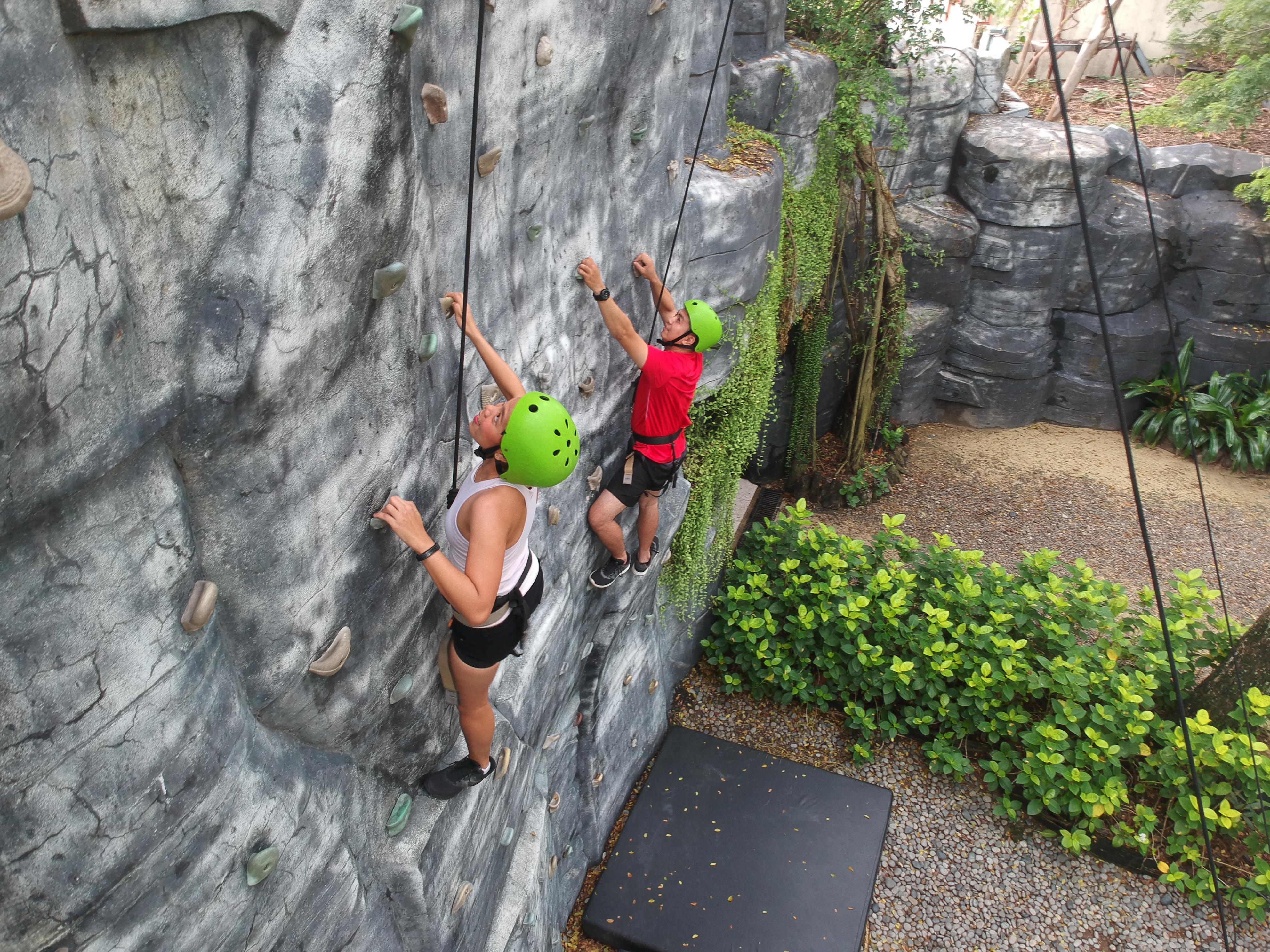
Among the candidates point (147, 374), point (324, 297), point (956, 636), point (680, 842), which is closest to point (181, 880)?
point (147, 374)

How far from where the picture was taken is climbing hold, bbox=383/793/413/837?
281cm

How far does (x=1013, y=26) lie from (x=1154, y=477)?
721cm

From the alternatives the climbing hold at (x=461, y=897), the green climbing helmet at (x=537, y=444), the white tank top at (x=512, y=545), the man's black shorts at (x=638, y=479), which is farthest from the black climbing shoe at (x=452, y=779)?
the man's black shorts at (x=638, y=479)

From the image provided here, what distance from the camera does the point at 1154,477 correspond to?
368 inches

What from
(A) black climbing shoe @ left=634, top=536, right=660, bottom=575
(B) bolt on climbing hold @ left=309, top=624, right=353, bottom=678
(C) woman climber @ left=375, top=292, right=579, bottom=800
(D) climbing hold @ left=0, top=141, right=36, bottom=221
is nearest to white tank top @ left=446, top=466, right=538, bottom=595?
(C) woman climber @ left=375, top=292, right=579, bottom=800

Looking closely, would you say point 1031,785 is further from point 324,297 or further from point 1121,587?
point 324,297

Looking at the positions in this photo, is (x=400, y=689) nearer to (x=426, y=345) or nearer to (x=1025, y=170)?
(x=426, y=345)

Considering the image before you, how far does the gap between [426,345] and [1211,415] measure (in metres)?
9.82

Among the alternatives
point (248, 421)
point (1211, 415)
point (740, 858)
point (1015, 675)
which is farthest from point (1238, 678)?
point (248, 421)

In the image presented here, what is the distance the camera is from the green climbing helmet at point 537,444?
2.39 metres

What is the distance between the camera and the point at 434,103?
222cm

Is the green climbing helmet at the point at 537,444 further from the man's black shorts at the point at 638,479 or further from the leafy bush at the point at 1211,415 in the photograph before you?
the leafy bush at the point at 1211,415

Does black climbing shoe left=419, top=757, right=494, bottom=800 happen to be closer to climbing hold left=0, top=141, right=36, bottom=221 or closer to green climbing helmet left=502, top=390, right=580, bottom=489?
green climbing helmet left=502, top=390, right=580, bottom=489

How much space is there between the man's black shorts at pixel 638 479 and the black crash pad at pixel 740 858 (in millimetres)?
2258
